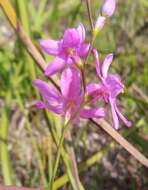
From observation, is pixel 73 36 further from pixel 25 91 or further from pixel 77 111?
pixel 25 91

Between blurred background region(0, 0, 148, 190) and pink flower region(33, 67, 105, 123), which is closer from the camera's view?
pink flower region(33, 67, 105, 123)

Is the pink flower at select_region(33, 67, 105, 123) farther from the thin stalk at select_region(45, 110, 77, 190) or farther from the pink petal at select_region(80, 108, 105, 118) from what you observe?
the thin stalk at select_region(45, 110, 77, 190)

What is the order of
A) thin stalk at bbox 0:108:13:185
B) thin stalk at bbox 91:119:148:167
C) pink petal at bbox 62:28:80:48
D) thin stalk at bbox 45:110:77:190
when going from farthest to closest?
1. thin stalk at bbox 0:108:13:185
2. thin stalk at bbox 45:110:77:190
3. thin stalk at bbox 91:119:148:167
4. pink petal at bbox 62:28:80:48

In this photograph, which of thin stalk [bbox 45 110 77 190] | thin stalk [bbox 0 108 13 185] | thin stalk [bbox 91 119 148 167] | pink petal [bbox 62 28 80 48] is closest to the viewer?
pink petal [bbox 62 28 80 48]

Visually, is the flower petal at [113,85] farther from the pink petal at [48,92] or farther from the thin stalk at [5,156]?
the thin stalk at [5,156]

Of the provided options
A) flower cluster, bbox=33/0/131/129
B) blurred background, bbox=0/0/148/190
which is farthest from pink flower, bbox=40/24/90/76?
blurred background, bbox=0/0/148/190

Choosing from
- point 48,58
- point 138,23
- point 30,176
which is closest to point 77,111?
point 48,58

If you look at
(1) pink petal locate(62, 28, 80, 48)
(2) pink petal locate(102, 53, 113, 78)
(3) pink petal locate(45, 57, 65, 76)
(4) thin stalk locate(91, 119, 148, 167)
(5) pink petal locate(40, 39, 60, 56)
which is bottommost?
(4) thin stalk locate(91, 119, 148, 167)
